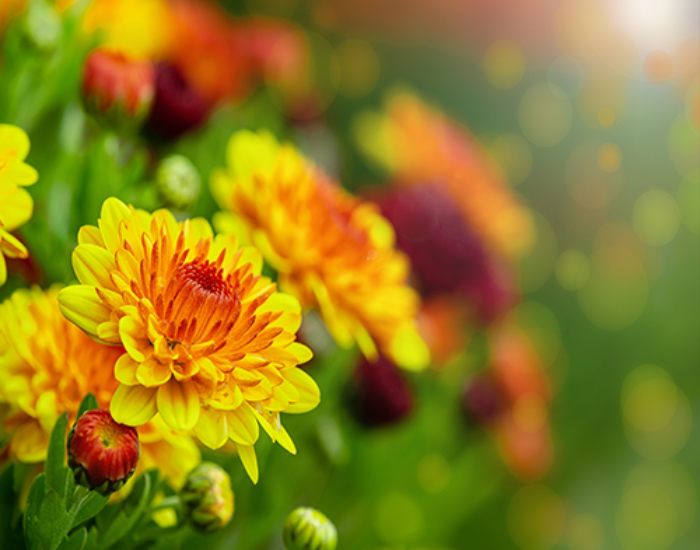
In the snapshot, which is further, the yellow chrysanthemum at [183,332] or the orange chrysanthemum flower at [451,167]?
the orange chrysanthemum flower at [451,167]

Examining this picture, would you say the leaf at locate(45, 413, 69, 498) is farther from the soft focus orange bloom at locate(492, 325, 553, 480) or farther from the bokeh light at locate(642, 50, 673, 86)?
the bokeh light at locate(642, 50, 673, 86)

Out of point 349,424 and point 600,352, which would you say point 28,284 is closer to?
point 349,424

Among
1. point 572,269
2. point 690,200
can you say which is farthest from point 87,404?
point 690,200

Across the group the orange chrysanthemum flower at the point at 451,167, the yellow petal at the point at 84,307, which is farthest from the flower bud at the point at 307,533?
the orange chrysanthemum flower at the point at 451,167

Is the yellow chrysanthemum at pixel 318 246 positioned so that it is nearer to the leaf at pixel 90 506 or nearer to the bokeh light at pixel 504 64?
the leaf at pixel 90 506

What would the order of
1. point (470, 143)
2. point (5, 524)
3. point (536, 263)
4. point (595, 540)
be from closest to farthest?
point (5, 524) < point (470, 143) < point (595, 540) < point (536, 263)

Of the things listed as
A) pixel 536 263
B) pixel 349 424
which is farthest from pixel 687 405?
pixel 349 424
